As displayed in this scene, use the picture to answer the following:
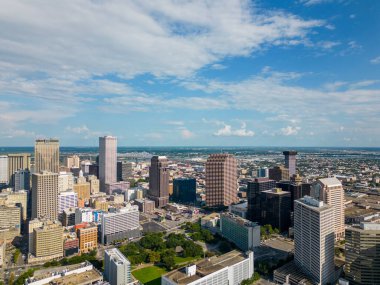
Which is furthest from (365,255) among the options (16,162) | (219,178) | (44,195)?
(16,162)

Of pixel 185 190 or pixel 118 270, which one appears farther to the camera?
pixel 185 190

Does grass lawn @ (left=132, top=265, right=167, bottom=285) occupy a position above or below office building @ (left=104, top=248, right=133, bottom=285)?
below

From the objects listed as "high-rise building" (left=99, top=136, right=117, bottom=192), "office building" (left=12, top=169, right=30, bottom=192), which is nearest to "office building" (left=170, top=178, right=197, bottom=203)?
"high-rise building" (left=99, top=136, right=117, bottom=192)

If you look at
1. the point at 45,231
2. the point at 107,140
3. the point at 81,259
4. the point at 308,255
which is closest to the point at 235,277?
the point at 308,255

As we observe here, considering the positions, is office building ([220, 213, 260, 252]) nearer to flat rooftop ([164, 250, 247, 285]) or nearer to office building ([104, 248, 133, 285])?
flat rooftop ([164, 250, 247, 285])

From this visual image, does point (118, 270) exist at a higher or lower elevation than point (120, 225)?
higher

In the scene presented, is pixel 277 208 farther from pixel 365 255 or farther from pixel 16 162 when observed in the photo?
pixel 16 162
